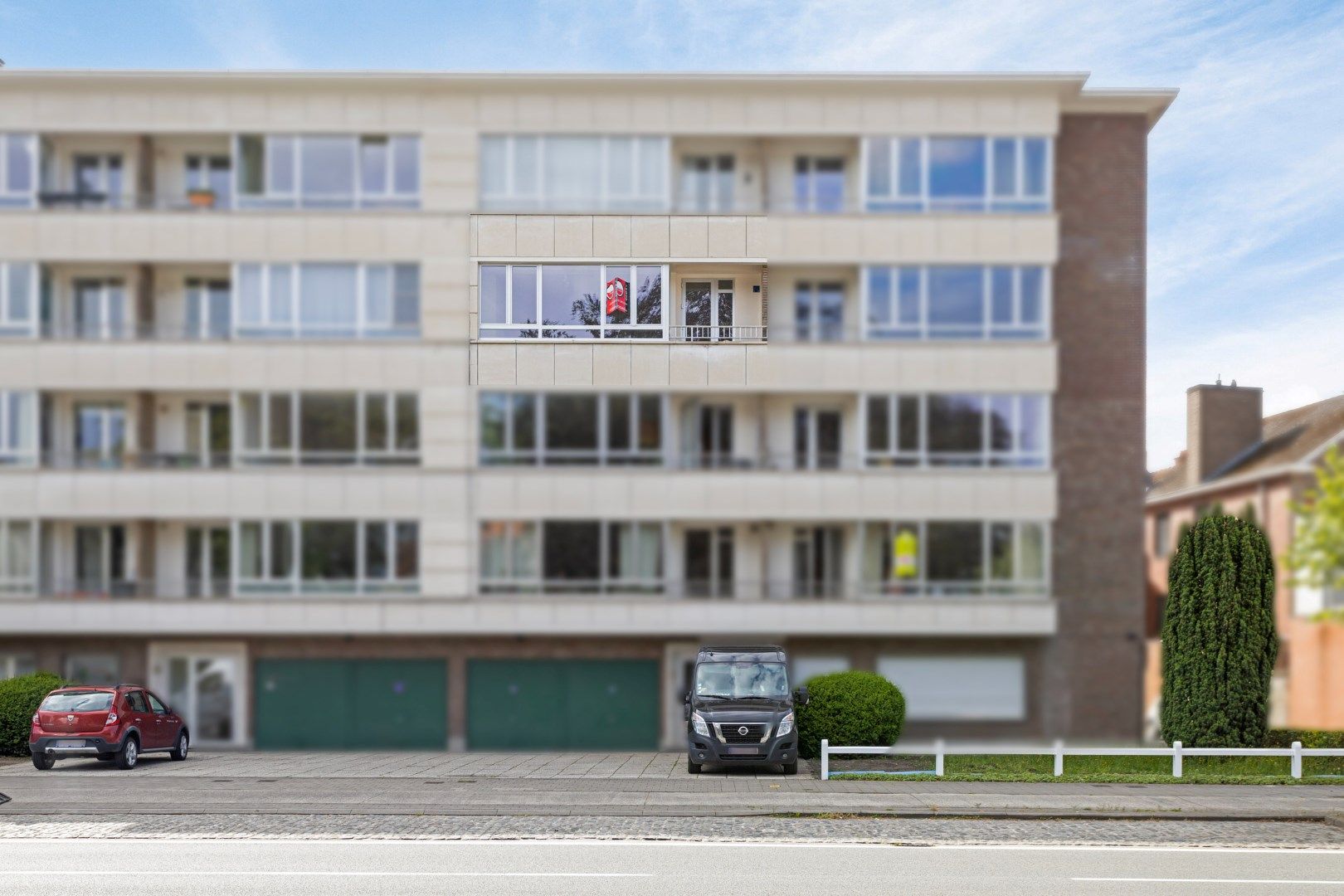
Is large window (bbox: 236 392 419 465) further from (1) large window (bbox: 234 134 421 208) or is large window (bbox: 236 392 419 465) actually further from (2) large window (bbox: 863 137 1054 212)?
(2) large window (bbox: 863 137 1054 212)

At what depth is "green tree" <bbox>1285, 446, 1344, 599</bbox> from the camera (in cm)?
1320

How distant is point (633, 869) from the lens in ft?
42.3

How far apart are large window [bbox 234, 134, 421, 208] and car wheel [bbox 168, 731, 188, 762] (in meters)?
13.1

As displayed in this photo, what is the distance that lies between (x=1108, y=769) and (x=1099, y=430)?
11.7 metres

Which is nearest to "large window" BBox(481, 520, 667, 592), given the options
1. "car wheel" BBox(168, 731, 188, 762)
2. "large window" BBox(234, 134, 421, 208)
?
"car wheel" BBox(168, 731, 188, 762)

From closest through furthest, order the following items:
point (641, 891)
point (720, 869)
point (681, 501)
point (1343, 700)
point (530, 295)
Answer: point (641, 891)
point (720, 869)
point (530, 295)
point (1343, 700)
point (681, 501)

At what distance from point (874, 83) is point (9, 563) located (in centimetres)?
2480

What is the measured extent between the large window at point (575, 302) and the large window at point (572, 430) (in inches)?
493

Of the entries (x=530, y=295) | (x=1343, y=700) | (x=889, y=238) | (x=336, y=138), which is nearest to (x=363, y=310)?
(x=336, y=138)

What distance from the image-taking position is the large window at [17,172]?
101ft

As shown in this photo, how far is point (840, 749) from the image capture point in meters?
20.3

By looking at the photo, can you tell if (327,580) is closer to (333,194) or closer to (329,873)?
(333,194)

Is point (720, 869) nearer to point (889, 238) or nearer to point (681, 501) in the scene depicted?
point (681, 501)

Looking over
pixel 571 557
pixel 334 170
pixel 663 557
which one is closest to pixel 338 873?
pixel 571 557
